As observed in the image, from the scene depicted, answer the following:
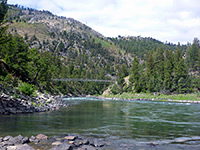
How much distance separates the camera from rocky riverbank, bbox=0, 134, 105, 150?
33.4 ft

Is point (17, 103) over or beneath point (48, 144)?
over

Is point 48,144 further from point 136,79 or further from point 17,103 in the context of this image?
point 136,79

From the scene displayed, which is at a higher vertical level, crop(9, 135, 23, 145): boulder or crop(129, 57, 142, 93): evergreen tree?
crop(129, 57, 142, 93): evergreen tree

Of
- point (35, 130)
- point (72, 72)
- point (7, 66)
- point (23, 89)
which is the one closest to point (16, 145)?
point (35, 130)

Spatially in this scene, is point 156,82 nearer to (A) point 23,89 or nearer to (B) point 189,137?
(A) point 23,89

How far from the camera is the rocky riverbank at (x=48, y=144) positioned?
10195 mm

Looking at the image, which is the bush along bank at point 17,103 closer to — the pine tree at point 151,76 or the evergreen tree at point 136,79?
the pine tree at point 151,76

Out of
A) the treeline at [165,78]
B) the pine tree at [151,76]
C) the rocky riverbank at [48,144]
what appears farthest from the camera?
the pine tree at [151,76]

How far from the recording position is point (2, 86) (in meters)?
25.0

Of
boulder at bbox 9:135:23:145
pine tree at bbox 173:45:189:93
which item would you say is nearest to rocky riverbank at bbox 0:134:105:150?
boulder at bbox 9:135:23:145

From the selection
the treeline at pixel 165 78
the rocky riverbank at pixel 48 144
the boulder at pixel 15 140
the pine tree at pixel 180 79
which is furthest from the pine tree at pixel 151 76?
the boulder at pixel 15 140

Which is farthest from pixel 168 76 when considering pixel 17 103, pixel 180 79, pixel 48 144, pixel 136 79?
pixel 48 144

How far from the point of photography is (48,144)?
442 inches

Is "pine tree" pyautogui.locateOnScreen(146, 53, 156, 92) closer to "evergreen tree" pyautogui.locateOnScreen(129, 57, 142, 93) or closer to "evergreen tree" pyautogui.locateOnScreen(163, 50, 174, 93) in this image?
"evergreen tree" pyautogui.locateOnScreen(129, 57, 142, 93)
